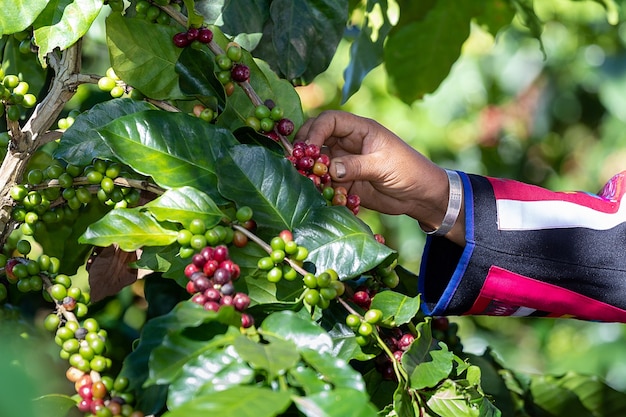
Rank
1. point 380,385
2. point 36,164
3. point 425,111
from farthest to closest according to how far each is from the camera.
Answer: point 425,111, point 36,164, point 380,385

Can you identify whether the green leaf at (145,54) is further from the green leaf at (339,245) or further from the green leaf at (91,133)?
the green leaf at (339,245)

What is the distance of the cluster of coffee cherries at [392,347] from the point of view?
2.72ft

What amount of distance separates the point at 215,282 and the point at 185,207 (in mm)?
81

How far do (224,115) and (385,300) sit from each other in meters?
0.28

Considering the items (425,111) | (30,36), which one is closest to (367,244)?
(30,36)

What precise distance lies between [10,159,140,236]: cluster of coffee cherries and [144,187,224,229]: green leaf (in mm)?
129

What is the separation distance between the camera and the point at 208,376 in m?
0.61

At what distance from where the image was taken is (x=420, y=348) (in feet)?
2.65

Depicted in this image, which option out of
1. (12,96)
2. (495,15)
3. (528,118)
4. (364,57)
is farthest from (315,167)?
(528,118)

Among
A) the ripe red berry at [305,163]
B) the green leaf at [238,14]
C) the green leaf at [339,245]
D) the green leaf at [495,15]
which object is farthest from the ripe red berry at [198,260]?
the green leaf at [495,15]

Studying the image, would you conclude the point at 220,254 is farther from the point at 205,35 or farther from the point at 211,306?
the point at 205,35

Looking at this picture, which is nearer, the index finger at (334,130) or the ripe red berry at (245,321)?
the ripe red berry at (245,321)

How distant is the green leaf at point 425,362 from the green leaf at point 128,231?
248mm

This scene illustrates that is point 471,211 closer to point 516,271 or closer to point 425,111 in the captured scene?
point 516,271
